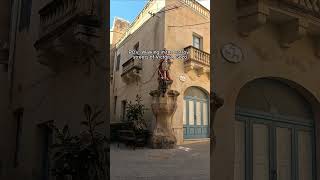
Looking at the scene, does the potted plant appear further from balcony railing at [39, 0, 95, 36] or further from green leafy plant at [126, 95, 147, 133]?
balcony railing at [39, 0, 95, 36]

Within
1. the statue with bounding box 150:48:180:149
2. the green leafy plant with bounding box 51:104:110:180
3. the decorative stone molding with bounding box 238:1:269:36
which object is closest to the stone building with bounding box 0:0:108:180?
the green leafy plant with bounding box 51:104:110:180

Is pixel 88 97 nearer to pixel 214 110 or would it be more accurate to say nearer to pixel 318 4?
pixel 214 110

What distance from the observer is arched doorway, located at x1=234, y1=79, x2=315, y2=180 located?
6.94 m

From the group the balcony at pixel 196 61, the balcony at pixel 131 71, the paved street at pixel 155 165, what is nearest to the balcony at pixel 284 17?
the paved street at pixel 155 165

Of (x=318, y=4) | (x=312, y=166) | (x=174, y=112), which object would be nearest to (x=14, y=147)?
(x=174, y=112)

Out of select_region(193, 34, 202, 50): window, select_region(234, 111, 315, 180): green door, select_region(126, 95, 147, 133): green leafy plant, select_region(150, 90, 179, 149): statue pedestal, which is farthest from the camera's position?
select_region(193, 34, 202, 50): window

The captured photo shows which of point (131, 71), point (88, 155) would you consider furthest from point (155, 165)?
point (88, 155)

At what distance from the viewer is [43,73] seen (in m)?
9.12

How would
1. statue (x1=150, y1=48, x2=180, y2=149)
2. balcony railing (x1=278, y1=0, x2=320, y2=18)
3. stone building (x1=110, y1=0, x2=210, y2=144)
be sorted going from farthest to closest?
stone building (x1=110, y1=0, x2=210, y2=144) → statue (x1=150, y1=48, x2=180, y2=149) → balcony railing (x1=278, y1=0, x2=320, y2=18)

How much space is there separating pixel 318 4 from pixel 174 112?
26.0 feet

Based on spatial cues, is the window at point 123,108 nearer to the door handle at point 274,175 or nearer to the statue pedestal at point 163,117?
the statue pedestal at point 163,117

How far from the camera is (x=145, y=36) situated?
15.6m

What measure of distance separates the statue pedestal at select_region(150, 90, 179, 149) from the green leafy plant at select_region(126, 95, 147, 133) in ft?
1.48

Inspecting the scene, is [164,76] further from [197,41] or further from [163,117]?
[197,41]
